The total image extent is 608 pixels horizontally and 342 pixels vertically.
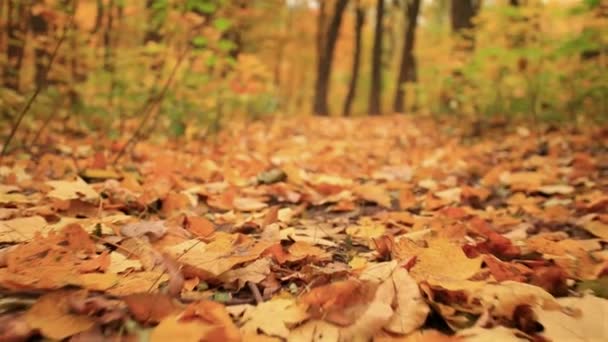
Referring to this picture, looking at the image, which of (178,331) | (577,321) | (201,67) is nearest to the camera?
(178,331)

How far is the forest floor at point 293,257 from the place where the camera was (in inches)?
38.9

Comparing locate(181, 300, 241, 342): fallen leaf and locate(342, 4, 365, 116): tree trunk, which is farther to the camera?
locate(342, 4, 365, 116): tree trunk

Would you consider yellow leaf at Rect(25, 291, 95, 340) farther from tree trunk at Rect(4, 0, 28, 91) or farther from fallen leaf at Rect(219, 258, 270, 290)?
tree trunk at Rect(4, 0, 28, 91)

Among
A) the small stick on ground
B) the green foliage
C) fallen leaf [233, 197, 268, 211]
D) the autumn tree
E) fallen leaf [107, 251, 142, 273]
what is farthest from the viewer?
the green foliage

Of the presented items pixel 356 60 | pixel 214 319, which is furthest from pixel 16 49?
pixel 356 60

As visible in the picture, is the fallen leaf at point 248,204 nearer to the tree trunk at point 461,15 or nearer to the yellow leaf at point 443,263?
the yellow leaf at point 443,263

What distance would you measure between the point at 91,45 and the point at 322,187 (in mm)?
3383

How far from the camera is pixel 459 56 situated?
6172 mm

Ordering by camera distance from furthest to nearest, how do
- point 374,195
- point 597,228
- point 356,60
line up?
point 356,60
point 374,195
point 597,228

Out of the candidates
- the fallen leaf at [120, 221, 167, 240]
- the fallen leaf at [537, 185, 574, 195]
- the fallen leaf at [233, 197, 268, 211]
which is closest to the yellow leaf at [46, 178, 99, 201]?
the fallen leaf at [120, 221, 167, 240]

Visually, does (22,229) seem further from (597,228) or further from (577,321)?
(597,228)

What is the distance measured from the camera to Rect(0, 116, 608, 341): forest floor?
3.24 ft

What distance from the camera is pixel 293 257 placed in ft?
4.65

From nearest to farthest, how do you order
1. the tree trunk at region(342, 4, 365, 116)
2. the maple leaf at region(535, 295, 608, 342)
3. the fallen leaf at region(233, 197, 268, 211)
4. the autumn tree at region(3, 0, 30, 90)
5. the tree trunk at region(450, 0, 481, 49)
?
the maple leaf at region(535, 295, 608, 342), the fallen leaf at region(233, 197, 268, 211), the autumn tree at region(3, 0, 30, 90), the tree trunk at region(450, 0, 481, 49), the tree trunk at region(342, 4, 365, 116)
